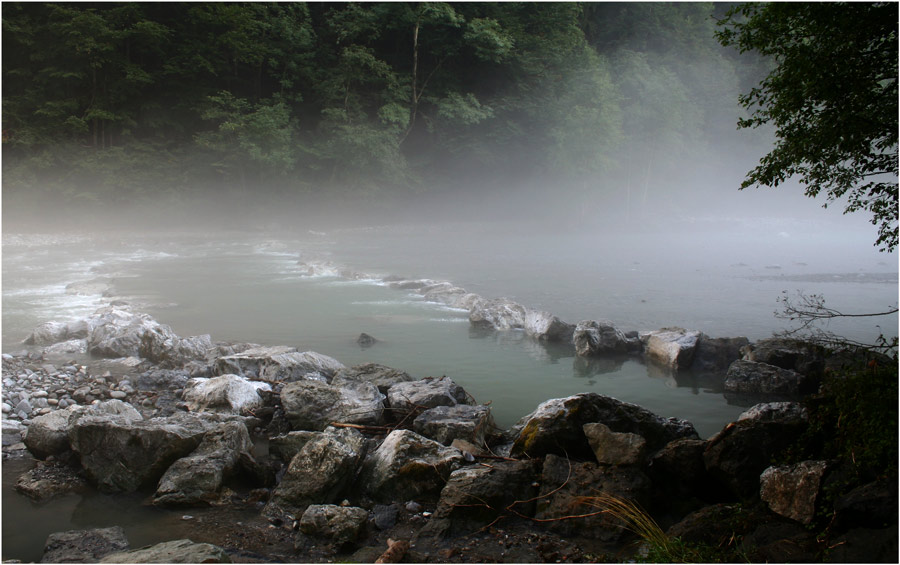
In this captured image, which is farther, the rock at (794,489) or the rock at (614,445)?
the rock at (614,445)

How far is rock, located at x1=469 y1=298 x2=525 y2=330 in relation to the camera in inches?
476

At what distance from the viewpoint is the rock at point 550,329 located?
432 inches

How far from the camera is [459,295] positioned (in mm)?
14914

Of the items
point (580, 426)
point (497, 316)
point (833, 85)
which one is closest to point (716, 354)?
point (497, 316)

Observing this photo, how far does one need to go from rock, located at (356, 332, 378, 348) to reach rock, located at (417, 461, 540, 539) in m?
5.90

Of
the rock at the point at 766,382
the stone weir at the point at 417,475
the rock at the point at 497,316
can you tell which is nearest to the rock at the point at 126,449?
the stone weir at the point at 417,475

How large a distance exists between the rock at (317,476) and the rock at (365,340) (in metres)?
5.41

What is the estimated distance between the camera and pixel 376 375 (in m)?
7.85

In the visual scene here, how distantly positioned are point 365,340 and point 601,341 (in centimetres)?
406

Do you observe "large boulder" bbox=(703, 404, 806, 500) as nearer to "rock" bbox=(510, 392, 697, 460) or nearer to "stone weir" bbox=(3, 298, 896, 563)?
"stone weir" bbox=(3, 298, 896, 563)

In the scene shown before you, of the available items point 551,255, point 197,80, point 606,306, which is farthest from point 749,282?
point 197,80

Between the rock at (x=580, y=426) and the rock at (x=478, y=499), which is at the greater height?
the rock at (x=580, y=426)

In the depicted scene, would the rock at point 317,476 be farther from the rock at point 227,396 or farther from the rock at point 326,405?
the rock at point 227,396

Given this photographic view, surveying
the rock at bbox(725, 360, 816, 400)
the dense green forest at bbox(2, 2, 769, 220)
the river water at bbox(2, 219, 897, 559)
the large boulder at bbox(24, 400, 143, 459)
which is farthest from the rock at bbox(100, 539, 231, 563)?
the dense green forest at bbox(2, 2, 769, 220)
